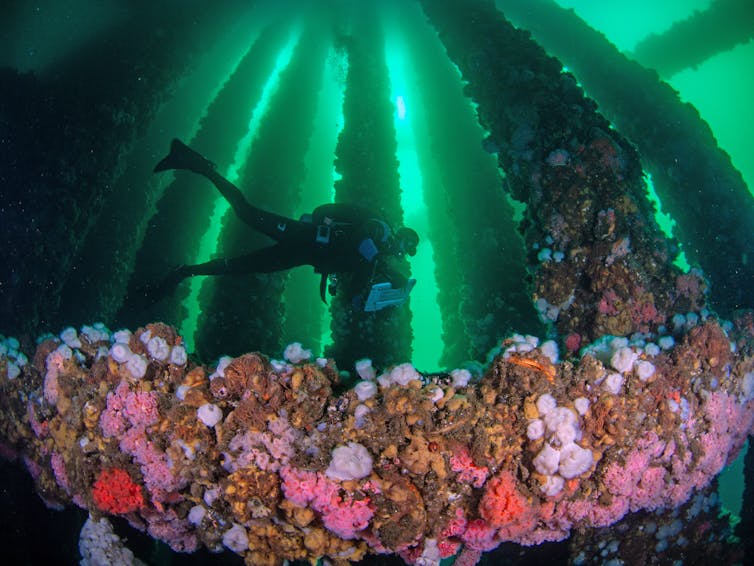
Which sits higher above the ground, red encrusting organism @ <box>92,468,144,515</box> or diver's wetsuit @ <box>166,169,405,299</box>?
diver's wetsuit @ <box>166,169,405,299</box>

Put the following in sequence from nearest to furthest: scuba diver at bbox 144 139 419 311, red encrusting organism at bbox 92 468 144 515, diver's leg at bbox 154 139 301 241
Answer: red encrusting organism at bbox 92 468 144 515, scuba diver at bbox 144 139 419 311, diver's leg at bbox 154 139 301 241

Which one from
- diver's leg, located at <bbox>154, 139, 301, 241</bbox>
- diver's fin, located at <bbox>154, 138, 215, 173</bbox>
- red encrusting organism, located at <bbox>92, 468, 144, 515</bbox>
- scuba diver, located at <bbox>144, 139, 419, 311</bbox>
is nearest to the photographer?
red encrusting organism, located at <bbox>92, 468, 144, 515</bbox>

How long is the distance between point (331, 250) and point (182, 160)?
11.9ft

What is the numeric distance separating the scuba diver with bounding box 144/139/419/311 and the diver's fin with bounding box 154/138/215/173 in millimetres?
23

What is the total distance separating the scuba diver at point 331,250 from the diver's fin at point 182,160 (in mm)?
23

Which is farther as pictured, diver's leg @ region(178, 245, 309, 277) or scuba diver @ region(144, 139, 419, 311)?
diver's leg @ region(178, 245, 309, 277)

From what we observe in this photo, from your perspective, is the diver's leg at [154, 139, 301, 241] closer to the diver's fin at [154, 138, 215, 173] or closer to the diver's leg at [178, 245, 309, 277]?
the diver's fin at [154, 138, 215, 173]

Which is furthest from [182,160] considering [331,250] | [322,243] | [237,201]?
[331,250]

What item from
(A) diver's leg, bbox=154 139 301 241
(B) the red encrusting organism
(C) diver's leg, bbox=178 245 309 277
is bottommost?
(B) the red encrusting organism

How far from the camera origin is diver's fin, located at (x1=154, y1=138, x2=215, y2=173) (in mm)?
7355

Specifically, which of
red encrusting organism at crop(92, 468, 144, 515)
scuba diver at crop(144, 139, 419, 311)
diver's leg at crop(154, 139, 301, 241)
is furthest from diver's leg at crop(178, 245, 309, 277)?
red encrusting organism at crop(92, 468, 144, 515)

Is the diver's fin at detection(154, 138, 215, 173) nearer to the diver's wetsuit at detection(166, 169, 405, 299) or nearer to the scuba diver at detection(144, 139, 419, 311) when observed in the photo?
the scuba diver at detection(144, 139, 419, 311)

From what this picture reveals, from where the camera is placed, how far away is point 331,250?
6.36m

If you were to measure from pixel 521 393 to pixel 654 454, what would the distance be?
1.19m
